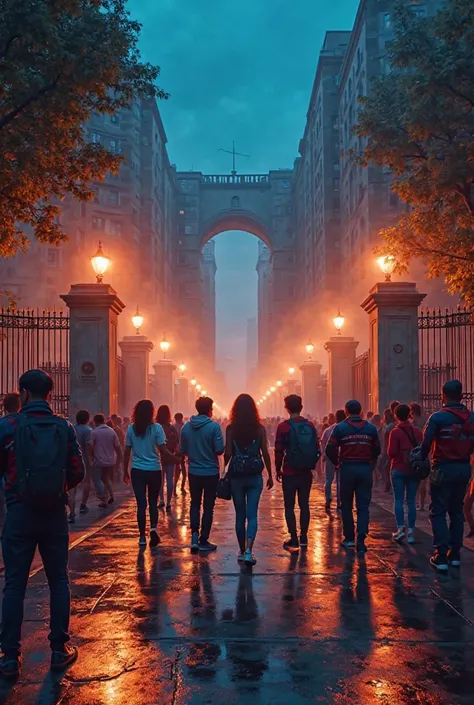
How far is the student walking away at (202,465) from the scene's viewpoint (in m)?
9.19

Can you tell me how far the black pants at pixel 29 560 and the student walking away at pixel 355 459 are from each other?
4.56 metres

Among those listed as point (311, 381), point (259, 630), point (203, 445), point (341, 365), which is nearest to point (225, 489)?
point (203, 445)

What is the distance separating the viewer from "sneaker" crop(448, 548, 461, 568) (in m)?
7.94

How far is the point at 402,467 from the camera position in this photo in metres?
9.48

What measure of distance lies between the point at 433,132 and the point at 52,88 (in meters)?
7.53

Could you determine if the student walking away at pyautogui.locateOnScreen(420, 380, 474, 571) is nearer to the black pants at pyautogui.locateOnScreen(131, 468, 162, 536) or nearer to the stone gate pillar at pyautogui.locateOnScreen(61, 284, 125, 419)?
the black pants at pyautogui.locateOnScreen(131, 468, 162, 536)

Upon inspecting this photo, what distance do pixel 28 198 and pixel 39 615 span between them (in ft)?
28.3

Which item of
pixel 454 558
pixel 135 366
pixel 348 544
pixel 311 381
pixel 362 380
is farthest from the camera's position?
pixel 311 381

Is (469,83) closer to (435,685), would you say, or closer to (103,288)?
(103,288)

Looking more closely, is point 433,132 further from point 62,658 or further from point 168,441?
Result: point 62,658

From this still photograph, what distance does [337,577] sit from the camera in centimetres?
755

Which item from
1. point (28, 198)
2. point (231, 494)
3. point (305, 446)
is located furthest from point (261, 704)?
point (28, 198)

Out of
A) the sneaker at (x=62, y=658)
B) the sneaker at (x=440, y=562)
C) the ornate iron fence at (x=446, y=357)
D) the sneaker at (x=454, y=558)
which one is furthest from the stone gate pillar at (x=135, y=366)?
the sneaker at (x=62, y=658)

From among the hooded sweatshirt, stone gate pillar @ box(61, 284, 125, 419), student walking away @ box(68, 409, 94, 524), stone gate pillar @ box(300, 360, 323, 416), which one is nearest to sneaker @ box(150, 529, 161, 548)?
the hooded sweatshirt
